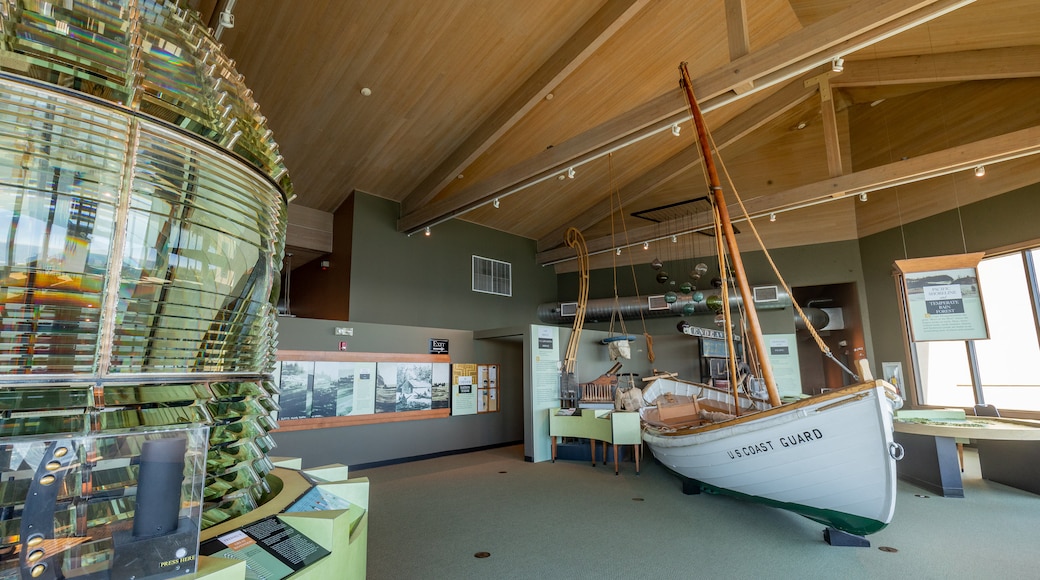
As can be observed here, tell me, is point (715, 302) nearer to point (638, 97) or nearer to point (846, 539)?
point (638, 97)

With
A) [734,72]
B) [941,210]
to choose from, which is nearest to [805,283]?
[941,210]

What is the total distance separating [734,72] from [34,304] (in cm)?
572

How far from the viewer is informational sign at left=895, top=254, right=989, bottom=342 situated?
580 centimetres

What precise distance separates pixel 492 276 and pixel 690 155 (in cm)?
512

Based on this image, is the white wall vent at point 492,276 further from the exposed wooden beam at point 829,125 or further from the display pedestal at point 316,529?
the display pedestal at point 316,529

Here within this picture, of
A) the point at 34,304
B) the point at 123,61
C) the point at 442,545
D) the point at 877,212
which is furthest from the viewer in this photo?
the point at 877,212

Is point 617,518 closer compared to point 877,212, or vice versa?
point 617,518

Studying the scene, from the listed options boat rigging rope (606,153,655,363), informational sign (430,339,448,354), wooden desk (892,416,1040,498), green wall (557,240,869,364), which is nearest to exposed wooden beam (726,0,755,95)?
wooden desk (892,416,1040,498)

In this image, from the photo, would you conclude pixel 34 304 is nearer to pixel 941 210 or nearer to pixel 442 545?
Answer: pixel 442 545

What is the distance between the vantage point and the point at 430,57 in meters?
6.12

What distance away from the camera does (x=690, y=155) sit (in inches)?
384

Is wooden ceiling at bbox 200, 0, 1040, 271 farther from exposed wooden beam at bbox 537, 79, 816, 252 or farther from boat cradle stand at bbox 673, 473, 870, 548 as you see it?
boat cradle stand at bbox 673, 473, 870, 548

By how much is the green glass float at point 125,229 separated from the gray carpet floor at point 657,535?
292 cm

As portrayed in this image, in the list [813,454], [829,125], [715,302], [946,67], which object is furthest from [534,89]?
[946,67]
